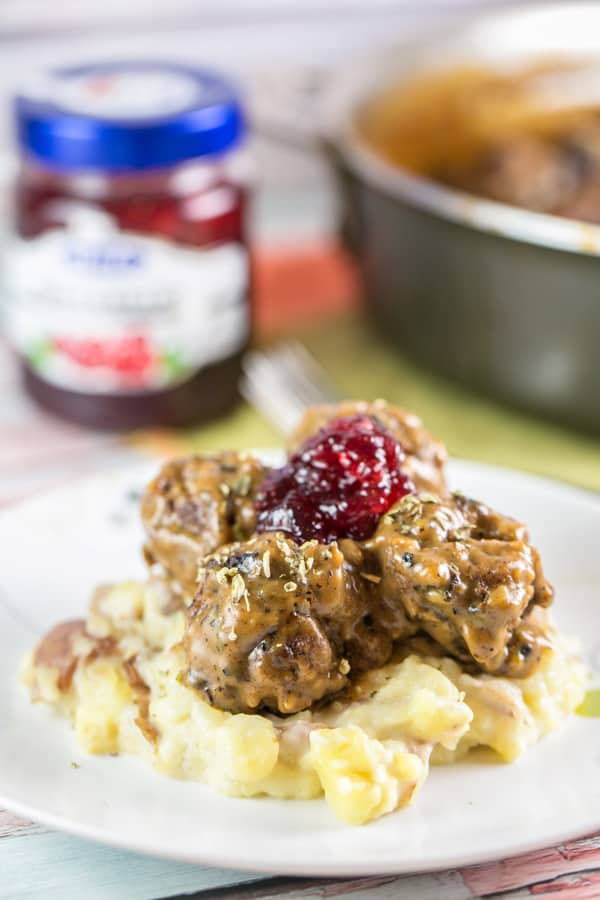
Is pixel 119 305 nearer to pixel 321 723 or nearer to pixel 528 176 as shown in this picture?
pixel 528 176

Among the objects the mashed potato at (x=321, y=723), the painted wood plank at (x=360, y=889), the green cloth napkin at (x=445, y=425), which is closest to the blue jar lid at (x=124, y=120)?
the green cloth napkin at (x=445, y=425)

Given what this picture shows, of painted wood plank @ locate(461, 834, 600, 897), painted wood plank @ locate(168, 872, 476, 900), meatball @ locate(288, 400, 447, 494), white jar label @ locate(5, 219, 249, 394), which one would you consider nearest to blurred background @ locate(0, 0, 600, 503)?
white jar label @ locate(5, 219, 249, 394)

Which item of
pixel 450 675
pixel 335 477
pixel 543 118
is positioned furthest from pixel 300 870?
pixel 543 118

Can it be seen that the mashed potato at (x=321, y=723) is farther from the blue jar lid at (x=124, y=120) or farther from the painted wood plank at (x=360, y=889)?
the blue jar lid at (x=124, y=120)

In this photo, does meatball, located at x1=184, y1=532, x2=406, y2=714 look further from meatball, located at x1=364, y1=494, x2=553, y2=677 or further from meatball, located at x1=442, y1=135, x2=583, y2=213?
meatball, located at x1=442, y1=135, x2=583, y2=213

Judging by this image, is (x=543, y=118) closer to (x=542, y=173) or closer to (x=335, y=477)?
(x=542, y=173)
